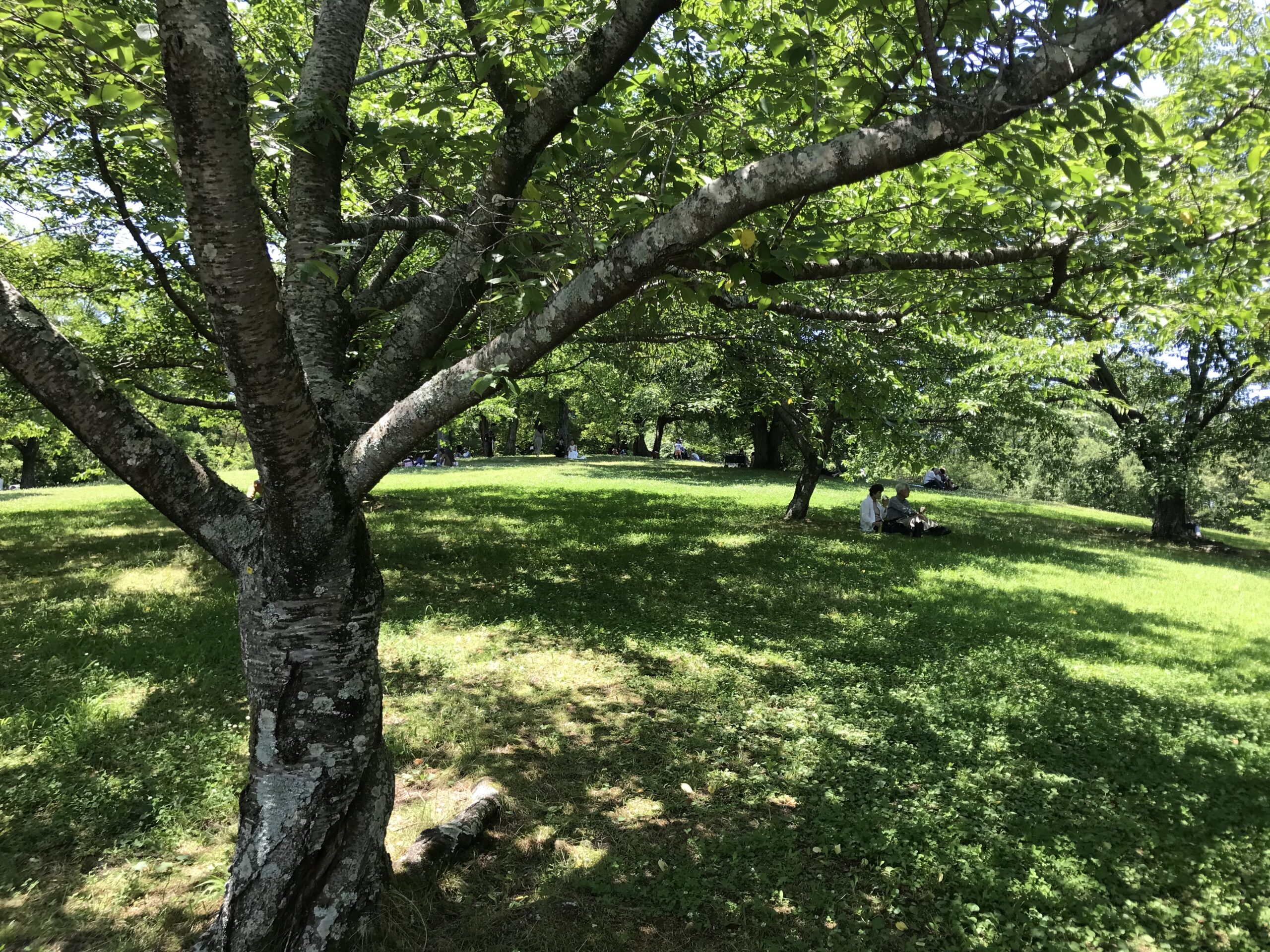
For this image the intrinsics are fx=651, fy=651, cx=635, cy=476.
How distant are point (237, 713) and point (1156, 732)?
7.39m

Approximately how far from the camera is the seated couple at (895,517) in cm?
1348

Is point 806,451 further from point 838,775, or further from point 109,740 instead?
point 109,740

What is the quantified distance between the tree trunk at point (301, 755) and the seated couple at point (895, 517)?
12190 millimetres

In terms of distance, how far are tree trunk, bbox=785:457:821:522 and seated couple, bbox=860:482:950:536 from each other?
3.94 feet

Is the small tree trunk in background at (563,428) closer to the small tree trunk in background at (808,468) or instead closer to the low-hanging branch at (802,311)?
the small tree trunk in background at (808,468)

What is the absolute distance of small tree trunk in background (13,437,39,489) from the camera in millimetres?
35562

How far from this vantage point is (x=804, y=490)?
14531 mm

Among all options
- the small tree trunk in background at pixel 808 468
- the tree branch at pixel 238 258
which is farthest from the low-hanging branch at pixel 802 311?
the small tree trunk in background at pixel 808 468

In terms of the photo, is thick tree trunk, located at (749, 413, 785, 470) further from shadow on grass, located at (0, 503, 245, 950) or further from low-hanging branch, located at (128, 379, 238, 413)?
shadow on grass, located at (0, 503, 245, 950)

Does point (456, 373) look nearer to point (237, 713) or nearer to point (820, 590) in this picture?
point (237, 713)

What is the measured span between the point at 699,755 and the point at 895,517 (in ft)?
34.4

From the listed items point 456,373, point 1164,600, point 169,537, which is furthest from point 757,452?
point 456,373

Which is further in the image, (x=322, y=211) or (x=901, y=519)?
(x=901, y=519)

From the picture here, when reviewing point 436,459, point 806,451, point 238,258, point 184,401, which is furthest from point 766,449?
point 238,258
